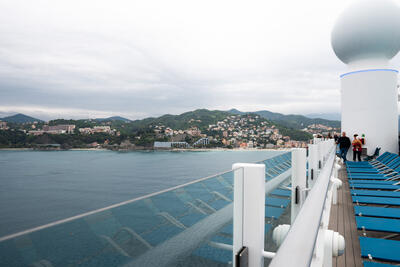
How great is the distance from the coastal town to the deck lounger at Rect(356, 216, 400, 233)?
1910 inches

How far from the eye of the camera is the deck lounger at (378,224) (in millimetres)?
2660

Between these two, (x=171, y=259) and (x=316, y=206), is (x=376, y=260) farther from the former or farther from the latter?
(x=171, y=259)

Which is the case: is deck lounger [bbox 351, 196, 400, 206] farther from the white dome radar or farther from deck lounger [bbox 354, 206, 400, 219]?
the white dome radar

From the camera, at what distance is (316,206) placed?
1113 millimetres

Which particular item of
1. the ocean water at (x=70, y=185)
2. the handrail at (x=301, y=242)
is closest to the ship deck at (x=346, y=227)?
the handrail at (x=301, y=242)

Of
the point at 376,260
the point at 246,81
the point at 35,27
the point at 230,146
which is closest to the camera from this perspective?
the point at 376,260

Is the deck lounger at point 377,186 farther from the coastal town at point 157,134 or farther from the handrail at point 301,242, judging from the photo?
the coastal town at point 157,134

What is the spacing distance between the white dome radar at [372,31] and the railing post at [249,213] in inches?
483

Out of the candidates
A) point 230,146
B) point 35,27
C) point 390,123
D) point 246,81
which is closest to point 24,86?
point 35,27

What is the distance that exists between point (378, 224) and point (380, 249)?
646 millimetres

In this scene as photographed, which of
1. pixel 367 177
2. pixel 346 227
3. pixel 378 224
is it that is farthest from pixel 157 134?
pixel 378 224

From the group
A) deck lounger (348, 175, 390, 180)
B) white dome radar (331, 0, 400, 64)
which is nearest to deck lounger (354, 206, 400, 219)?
deck lounger (348, 175, 390, 180)

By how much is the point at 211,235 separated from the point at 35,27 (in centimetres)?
9771

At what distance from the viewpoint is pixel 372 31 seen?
1073 cm
